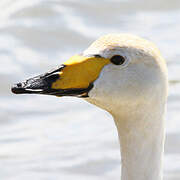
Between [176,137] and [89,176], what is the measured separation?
118cm

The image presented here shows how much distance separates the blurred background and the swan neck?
315 centimetres

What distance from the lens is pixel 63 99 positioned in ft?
36.0

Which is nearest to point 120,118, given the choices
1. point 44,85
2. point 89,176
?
point 44,85

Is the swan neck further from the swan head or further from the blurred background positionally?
the blurred background

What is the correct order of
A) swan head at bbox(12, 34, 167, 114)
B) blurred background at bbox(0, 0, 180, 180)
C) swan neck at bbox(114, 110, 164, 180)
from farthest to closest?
blurred background at bbox(0, 0, 180, 180), swan neck at bbox(114, 110, 164, 180), swan head at bbox(12, 34, 167, 114)

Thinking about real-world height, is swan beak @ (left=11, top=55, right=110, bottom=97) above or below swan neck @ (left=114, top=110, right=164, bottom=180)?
above

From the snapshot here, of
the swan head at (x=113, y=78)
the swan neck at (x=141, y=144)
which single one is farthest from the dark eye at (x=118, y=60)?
the swan neck at (x=141, y=144)

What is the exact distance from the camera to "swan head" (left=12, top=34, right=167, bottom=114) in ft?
18.3

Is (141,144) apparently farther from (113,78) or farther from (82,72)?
(82,72)

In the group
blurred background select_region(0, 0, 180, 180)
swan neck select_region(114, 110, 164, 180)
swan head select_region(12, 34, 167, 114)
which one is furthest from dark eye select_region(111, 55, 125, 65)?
blurred background select_region(0, 0, 180, 180)

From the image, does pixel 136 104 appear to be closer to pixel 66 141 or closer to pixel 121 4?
pixel 66 141

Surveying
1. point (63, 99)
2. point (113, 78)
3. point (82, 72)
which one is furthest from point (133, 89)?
point (63, 99)

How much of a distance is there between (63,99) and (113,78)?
17.6 ft

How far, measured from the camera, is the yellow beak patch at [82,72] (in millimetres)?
5641
